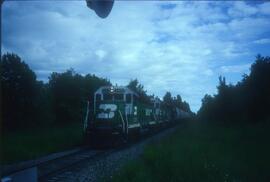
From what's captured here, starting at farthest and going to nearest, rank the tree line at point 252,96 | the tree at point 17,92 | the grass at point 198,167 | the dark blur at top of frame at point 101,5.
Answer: the tree at point 17,92
the tree line at point 252,96
the grass at point 198,167
the dark blur at top of frame at point 101,5

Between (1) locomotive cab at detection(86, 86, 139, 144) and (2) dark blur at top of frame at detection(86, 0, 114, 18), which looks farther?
(1) locomotive cab at detection(86, 86, 139, 144)

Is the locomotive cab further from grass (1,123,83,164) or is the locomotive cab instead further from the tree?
the tree

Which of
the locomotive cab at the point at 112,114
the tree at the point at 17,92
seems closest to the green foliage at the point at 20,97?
the tree at the point at 17,92

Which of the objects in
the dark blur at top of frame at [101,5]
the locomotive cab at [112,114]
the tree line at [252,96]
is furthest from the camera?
the tree line at [252,96]

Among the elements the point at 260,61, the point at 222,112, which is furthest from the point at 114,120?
the point at 222,112

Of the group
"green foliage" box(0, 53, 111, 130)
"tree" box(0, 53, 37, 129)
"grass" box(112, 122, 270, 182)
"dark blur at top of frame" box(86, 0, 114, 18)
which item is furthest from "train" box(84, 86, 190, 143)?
"dark blur at top of frame" box(86, 0, 114, 18)

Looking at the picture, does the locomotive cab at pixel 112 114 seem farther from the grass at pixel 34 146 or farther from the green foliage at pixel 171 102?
the green foliage at pixel 171 102

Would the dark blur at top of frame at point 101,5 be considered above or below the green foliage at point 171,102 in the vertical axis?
below

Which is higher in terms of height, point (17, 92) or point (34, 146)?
point (17, 92)

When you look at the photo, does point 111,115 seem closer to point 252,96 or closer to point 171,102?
point 252,96

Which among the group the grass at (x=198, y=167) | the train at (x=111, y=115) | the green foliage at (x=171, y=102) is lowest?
the grass at (x=198, y=167)

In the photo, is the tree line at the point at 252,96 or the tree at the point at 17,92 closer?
the tree line at the point at 252,96

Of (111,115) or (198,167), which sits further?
(111,115)

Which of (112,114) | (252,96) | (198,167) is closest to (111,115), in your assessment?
(112,114)
